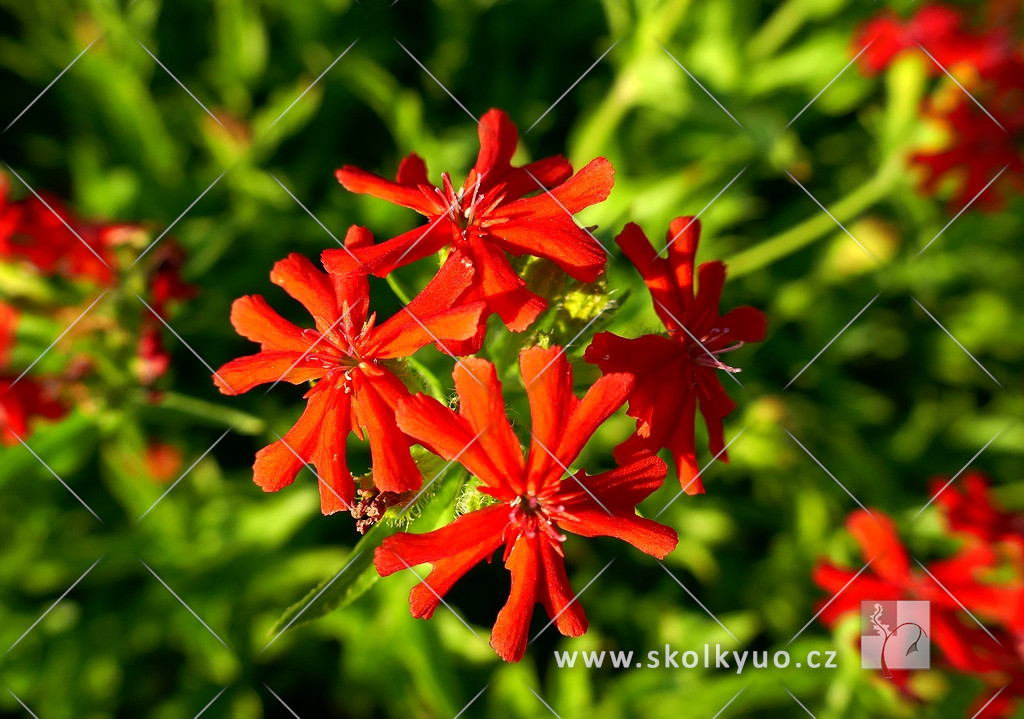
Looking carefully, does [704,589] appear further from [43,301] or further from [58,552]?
[43,301]

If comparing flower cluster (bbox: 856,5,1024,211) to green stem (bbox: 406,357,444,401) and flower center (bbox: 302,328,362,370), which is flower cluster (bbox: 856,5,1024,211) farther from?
flower center (bbox: 302,328,362,370)

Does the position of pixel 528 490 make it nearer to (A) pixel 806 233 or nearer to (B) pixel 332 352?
(B) pixel 332 352

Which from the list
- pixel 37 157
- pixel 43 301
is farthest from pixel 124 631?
pixel 37 157

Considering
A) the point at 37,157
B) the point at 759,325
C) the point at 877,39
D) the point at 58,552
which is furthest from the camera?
the point at 37,157

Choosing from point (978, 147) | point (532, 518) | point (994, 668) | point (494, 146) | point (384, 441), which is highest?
point (978, 147)

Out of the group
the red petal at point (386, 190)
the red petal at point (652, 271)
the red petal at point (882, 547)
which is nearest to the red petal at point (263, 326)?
the red petal at point (386, 190)

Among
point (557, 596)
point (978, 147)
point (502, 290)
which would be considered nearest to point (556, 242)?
point (502, 290)

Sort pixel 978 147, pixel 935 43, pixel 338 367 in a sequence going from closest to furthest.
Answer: pixel 338 367, pixel 978 147, pixel 935 43

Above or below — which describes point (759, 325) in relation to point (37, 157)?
below
